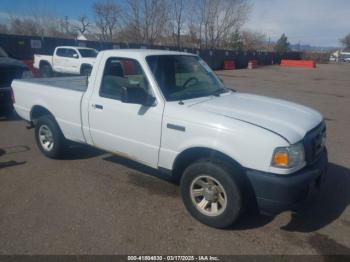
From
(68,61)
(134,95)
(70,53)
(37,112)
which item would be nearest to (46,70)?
(68,61)

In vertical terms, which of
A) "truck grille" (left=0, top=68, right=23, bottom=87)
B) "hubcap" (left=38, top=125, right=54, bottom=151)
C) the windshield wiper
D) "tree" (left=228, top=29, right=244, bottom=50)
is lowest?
"hubcap" (left=38, top=125, right=54, bottom=151)

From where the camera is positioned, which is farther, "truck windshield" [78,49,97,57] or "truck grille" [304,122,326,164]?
"truck windshield" [78,49,97,57]

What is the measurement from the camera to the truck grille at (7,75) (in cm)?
806

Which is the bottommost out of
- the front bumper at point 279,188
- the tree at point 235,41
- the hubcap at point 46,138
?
the hubcap at point 46,138

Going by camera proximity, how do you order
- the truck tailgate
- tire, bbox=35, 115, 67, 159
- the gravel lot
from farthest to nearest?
1. tire, bbox=35, 115, 67, 159
2. the truck tailgate
3. the gravel lot

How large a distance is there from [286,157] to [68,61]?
1626 cm

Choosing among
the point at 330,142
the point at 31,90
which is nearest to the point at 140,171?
the point at 31,90

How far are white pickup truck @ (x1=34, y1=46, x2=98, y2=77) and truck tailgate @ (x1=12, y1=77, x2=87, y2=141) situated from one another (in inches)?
444

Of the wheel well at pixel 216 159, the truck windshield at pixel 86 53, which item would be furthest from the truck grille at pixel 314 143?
the truck windshield at pixel 86 53

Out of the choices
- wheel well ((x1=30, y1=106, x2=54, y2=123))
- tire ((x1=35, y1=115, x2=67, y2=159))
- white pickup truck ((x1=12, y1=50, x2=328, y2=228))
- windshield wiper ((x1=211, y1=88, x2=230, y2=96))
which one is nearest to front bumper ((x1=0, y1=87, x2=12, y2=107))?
wheel well ((x1=30, y1=106, x2=54, y2=123))

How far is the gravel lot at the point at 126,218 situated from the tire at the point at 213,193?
15 cm

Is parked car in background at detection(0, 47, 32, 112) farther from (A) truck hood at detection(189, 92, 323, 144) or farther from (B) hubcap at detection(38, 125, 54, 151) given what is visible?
(A) truck hood at detection(189, 92, 323, 144)

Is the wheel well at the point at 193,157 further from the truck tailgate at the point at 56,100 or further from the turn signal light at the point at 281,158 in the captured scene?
the truck tailgate at the point at 56,100

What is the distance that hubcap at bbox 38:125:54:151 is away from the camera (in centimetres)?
539
